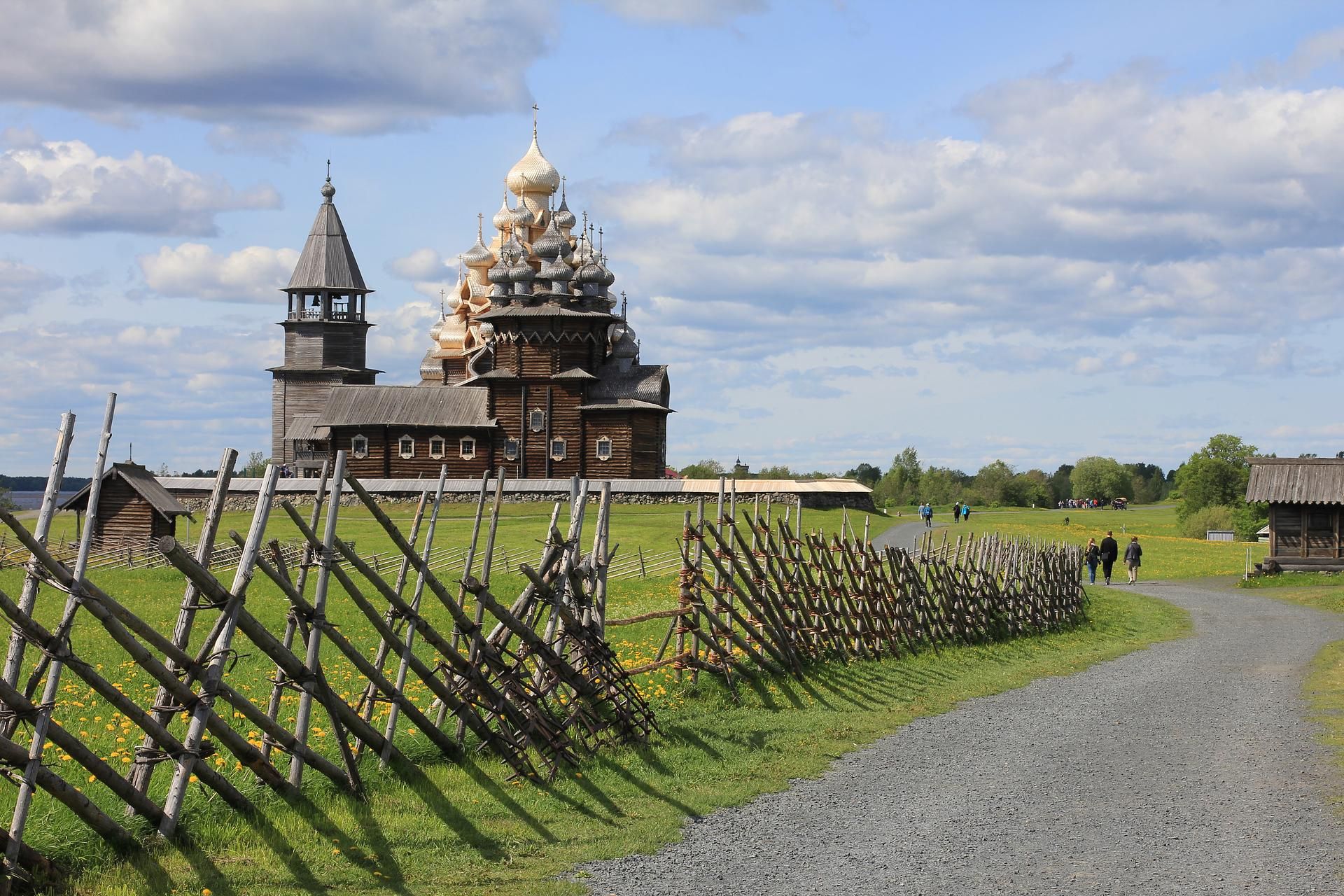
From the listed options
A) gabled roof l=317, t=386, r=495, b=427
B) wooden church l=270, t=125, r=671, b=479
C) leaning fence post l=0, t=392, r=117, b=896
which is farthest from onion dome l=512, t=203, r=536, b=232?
leaning fence post l=0, t=392, r=117, b=896

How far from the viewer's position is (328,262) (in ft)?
266

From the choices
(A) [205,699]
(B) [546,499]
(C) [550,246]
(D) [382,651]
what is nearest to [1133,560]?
(B) [546,499]

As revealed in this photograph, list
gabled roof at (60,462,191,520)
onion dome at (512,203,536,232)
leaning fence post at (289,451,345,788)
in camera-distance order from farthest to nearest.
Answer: onion dome at (512,203,536,232)
gabled roof at (60,462,191,520)
leaning fence post at (289,451,345,788)

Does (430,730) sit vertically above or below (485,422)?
below

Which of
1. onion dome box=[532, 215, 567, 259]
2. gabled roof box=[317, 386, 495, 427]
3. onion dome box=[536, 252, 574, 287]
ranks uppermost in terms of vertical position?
onion dome box=[532, 215, 567, 259]

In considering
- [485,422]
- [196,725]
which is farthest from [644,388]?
[196,725]

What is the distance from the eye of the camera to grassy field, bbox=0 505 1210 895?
8688mm

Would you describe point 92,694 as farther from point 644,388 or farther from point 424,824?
point 644,388

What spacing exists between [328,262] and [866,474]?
88.7m

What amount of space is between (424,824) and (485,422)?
5736 centimetres

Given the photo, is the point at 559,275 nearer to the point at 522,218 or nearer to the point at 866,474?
the point at 522,218

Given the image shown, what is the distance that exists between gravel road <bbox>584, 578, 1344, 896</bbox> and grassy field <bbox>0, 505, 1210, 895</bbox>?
482mm

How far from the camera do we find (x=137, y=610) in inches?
938

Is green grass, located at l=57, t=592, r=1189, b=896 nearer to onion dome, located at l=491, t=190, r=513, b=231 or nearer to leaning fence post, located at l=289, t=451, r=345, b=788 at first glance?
leaning fence post, located at l=289, t=451, r=345, b=788
